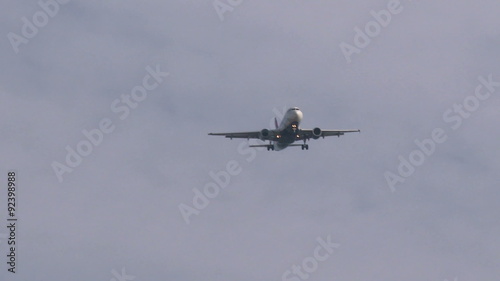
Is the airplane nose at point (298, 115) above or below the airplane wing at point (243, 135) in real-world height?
below

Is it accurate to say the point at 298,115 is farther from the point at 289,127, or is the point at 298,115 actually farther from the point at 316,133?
the point at 316,133

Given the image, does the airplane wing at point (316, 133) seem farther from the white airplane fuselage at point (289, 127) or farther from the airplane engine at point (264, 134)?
the airplane engine at point (264, 134)

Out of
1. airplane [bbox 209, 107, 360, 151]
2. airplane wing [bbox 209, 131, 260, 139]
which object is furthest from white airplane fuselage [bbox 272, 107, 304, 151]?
airplane wing [bbox 209, 131, 260, 139]

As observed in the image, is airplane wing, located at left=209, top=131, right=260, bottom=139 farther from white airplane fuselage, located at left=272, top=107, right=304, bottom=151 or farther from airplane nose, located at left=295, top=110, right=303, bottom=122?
airplane nose, located at left=295, top=110, right=303, bottom=122

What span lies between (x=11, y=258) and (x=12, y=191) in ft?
26.8

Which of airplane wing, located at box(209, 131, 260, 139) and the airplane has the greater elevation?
airplane wing, located at box(209, 131, 260, 139)

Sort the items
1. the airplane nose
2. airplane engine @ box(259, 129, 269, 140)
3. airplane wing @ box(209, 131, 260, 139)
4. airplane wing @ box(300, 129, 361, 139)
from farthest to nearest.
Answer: airplane wing @ box(209, 131, 260, 139), airplane wing @ box(300, 129, 361, 139), airplane engine @ box(259, 129, 269, 140), the airplane nose

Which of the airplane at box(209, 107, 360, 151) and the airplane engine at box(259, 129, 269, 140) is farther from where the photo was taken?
the airplane engine at box(259, 129, 269, 140)

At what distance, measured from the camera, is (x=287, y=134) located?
126750 mm

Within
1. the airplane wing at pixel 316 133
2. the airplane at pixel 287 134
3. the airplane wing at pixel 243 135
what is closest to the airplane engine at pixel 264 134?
the airplane at pixel 287 134

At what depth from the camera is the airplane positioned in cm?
12349

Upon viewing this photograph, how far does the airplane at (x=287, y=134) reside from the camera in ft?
405

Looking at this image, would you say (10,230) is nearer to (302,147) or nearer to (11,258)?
(11,258)

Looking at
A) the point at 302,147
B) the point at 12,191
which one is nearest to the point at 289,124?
the point at 302,147
